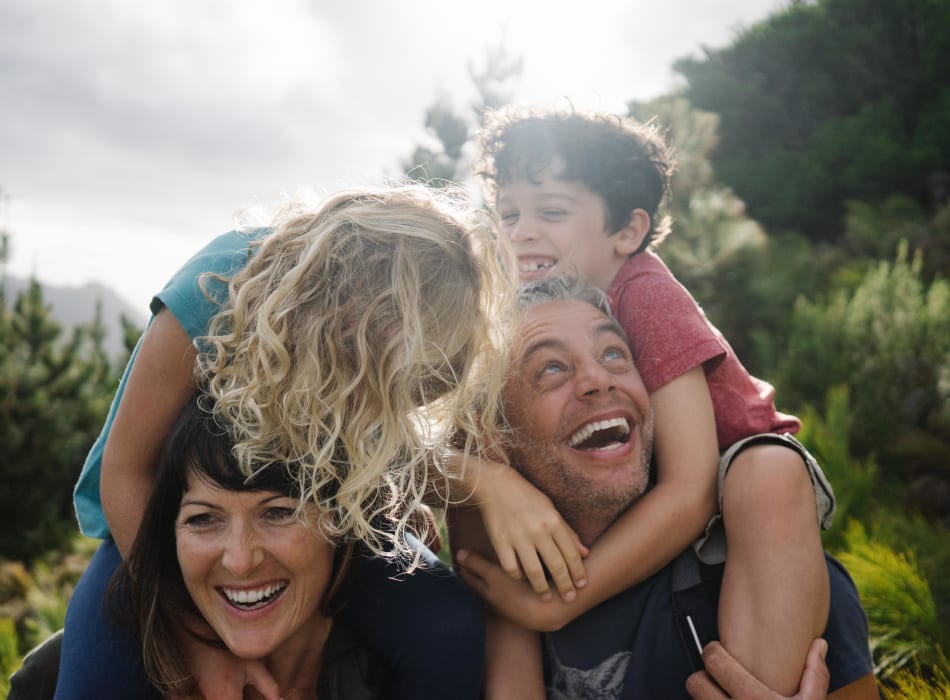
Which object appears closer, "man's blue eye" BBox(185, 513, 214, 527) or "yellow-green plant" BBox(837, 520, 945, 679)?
"man's blue eye" BBox(185, 513, 214, 527)

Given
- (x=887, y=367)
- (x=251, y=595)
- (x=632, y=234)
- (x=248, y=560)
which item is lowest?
(x=887, y=367)

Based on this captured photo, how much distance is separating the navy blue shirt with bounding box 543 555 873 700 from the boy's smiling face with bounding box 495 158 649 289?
1.07 meters

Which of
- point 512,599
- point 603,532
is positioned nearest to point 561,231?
point 603,532

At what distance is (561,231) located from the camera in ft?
8.66

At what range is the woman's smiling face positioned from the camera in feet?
5.97

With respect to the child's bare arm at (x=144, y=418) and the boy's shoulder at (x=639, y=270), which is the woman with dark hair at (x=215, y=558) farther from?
the boy's shoulder at (x=639, y=270)

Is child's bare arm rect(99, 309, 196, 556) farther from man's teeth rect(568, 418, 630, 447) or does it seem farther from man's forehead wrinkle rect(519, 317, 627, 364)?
man's teeth rect(568, 418, 630, 447)

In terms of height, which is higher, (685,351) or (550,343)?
(550,343)

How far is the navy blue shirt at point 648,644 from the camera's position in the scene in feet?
6.52

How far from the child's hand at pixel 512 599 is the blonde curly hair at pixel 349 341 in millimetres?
341

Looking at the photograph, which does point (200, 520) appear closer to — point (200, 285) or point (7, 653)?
point (200, 285)

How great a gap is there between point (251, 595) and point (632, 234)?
1762 mm

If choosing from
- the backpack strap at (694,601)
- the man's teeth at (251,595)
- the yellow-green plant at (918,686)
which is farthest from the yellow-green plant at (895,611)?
the man's teeth at (251,595)

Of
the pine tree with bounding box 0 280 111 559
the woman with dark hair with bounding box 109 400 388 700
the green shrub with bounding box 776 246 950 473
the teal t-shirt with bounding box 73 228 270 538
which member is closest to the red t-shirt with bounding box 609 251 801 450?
the woman with dark hair with bounding box 109 400 388 700
